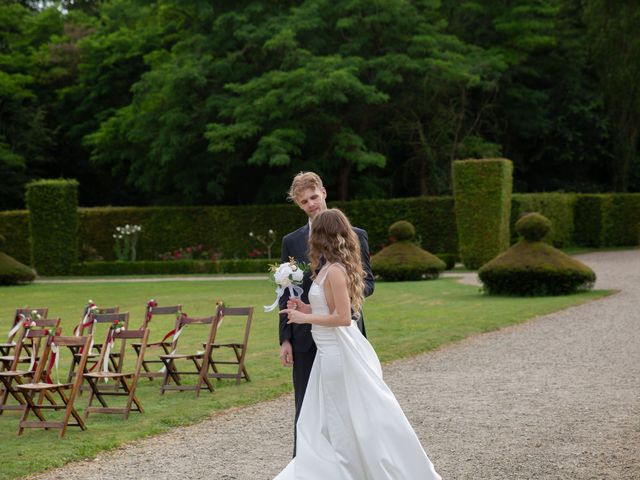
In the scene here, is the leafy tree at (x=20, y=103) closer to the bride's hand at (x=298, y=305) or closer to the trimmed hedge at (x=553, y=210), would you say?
the trimmed hedge at (x=553, y=210)

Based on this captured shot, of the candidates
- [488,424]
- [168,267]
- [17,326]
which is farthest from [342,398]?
[168,267]

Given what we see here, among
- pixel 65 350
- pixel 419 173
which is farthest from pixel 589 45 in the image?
pixel 65 350

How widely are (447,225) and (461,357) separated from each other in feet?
73.0

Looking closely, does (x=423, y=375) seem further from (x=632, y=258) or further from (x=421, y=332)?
(x=632, y=258)

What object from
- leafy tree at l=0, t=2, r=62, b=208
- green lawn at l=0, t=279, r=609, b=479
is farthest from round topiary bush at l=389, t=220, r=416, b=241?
leafy tree at l=0, t=2, r=62, b=208

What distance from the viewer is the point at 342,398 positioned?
625 cm

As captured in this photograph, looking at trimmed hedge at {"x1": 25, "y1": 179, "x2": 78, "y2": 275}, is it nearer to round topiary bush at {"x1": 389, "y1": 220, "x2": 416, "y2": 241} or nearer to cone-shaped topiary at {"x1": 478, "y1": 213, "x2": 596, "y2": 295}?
round topiary bush at {"x1": 389, "y1": 220, "x2": 416, "y2": 241}

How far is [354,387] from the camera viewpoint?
20.5 feet

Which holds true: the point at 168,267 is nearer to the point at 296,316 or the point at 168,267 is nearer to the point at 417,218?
the point at 417,218

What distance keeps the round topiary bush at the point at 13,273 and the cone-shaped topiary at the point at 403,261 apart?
1102 cm

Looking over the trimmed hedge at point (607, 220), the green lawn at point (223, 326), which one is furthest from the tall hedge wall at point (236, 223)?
the trimmed hedge at point (607, 220)

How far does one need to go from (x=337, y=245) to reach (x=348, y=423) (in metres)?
1.08

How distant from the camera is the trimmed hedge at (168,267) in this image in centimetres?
3406

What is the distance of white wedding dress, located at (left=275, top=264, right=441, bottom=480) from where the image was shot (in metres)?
6.12
